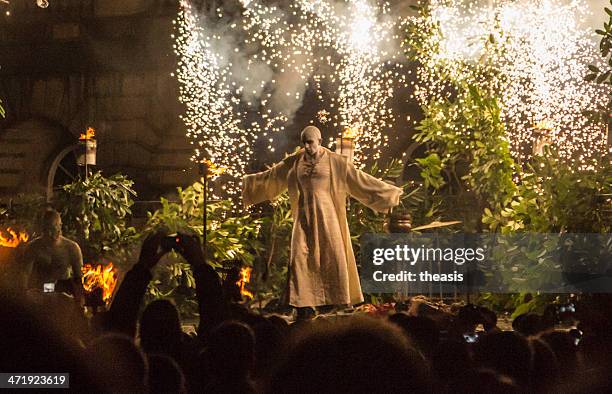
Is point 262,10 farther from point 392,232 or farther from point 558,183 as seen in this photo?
point 558,183

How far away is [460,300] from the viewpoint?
9414 mm

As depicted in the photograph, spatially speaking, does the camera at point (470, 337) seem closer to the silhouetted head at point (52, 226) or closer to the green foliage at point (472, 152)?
the silhouetted head at point (52, 226)

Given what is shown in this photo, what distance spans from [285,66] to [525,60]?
2.96 metres

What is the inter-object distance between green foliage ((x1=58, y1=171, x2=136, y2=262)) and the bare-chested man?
2.78 m

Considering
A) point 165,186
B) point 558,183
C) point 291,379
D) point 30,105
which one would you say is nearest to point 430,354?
point 291,379

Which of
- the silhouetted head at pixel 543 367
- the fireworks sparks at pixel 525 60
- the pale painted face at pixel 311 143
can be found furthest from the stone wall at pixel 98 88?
the silhouetted head at pixel 543 367

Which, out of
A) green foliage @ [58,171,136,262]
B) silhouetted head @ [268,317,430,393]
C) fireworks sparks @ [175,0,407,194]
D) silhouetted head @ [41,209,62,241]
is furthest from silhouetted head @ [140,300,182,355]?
fireworks sparks @ [175,0,407,194]

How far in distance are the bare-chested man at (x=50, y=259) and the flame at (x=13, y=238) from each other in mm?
2378

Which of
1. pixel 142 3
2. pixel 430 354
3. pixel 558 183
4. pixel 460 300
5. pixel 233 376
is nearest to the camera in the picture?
pixel 233 376

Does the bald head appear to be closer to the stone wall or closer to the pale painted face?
the pale painted face

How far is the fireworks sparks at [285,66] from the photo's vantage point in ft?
38.5

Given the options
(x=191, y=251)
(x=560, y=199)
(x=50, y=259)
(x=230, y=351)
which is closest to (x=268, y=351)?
(x=230, y=351)

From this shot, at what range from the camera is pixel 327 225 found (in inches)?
293

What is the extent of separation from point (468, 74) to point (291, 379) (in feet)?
28.3
